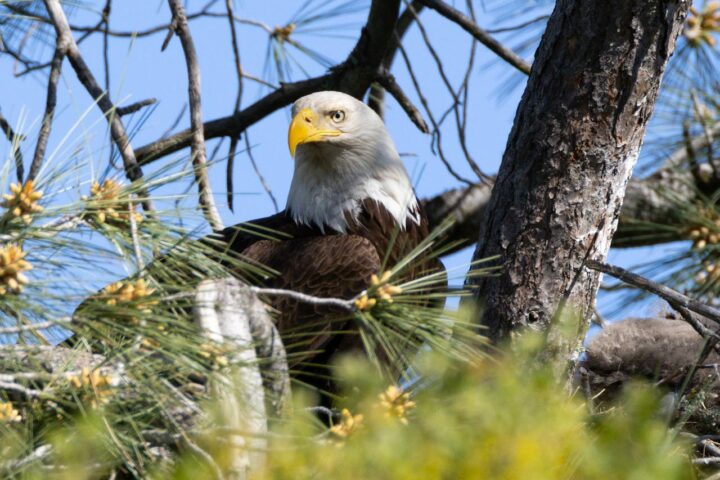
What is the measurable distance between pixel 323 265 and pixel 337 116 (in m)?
0.60

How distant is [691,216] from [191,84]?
5.25 feet

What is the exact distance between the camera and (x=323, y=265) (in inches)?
142

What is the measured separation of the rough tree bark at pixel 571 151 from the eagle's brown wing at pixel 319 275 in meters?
0.61

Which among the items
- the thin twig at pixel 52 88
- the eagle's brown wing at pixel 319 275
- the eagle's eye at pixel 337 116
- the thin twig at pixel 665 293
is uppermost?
the thin twig at pixel 52 88

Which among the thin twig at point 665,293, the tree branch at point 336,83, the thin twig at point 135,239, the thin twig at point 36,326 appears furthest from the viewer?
the tree branch at point 336,83

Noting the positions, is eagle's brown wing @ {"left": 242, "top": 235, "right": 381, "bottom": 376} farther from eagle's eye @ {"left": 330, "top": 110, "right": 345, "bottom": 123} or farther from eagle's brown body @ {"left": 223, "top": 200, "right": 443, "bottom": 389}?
eagle's eye @ {"left": 330, "top": 110, "right": 345, "bottom": 123}

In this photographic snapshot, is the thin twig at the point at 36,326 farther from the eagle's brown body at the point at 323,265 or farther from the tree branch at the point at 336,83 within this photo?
the tree branch at the point at 336,83

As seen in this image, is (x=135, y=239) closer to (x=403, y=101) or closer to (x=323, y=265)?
(x=323, y=265)

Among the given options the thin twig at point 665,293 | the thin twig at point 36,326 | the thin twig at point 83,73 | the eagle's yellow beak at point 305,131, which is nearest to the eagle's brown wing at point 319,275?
the eagle's yellow beak at point 305,131

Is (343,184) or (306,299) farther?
(343,184)

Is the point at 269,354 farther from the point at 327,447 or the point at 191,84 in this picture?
the point at 191,84

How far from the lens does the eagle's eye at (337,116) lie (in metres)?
3.95

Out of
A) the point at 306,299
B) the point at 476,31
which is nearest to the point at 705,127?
the point at 476,31

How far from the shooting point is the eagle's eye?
3950mm
